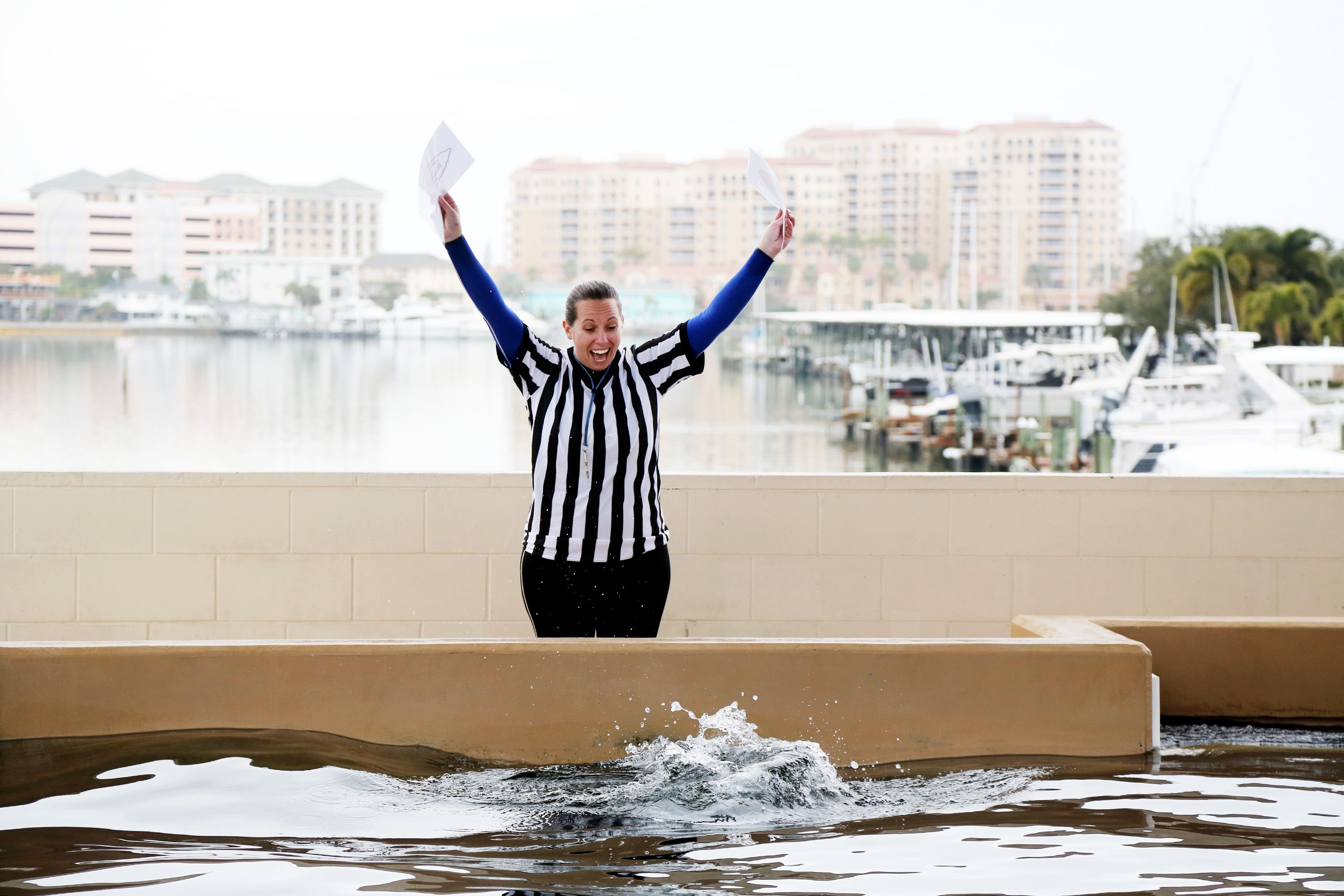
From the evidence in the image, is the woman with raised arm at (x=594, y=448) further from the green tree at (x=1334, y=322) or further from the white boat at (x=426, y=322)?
the white boat at (x=426, y=322)

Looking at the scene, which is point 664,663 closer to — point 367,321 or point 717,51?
point 367,321

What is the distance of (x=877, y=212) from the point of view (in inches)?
2923

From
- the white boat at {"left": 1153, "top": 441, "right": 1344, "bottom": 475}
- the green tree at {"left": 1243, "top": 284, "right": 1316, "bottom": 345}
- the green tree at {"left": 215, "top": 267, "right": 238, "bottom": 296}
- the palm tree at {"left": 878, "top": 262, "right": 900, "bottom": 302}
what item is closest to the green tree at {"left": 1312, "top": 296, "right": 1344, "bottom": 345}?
the green tree at {"left": 1243, "top": 284, "right": 1316, "bottom": 345}

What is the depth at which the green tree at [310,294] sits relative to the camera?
67875 mm

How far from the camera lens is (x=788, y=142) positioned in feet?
256

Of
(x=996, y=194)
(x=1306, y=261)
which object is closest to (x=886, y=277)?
(x=996, y=194)

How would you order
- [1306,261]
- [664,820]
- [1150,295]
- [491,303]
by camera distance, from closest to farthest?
[664,820]
[491,303]
[1306,261]
[1150,295]

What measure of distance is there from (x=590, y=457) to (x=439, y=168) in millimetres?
635

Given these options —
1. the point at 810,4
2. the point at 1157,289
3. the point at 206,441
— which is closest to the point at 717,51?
the point at 810,4

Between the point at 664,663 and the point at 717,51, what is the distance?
367 feet

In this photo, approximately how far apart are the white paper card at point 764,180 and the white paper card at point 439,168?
1.81 ft

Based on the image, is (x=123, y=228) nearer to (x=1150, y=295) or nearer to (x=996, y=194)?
(x=1150, y=295)

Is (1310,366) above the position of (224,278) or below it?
below

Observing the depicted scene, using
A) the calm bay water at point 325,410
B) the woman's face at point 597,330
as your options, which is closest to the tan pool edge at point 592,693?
the woman's face at point 597,330
